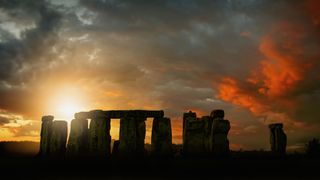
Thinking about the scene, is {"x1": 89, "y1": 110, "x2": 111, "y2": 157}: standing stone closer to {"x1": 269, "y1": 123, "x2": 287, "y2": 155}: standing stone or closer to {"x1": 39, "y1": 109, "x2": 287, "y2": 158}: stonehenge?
{"x1": 39, "y1": 109, "x2": 287, "y2": 158}: stonehenge

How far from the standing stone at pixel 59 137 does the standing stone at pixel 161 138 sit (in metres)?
5.50

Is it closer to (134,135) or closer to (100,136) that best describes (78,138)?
(100,136)

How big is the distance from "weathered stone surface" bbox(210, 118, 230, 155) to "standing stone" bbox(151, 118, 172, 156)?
2041 millimetres

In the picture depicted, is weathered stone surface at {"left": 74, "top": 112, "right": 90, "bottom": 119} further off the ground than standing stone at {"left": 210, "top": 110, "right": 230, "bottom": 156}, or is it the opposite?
weathered stone surface at {"left": 74, "top": 112, "right": 90, "bottom": 119}

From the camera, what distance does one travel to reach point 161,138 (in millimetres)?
20453

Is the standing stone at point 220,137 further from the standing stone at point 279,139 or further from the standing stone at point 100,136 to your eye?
the standing stone at point 100,136

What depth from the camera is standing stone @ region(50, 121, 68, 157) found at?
75.6 feet

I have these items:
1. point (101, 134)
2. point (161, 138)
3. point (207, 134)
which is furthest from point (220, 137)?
point (101, 134)

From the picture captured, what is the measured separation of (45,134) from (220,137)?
9.90 m

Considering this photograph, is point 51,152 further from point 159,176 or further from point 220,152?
point 159,176

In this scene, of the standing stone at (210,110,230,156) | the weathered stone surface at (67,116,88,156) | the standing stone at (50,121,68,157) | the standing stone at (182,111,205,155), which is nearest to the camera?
the standing stone at (210,110,230,156)

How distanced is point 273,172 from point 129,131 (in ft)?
30.1

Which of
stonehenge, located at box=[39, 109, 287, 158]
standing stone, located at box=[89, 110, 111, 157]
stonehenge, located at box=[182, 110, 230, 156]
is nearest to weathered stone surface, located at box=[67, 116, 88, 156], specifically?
stonehenge, located at box=[39, 109, 287, 158]

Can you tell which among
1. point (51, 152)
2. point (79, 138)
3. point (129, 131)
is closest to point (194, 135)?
point (129, 131)
